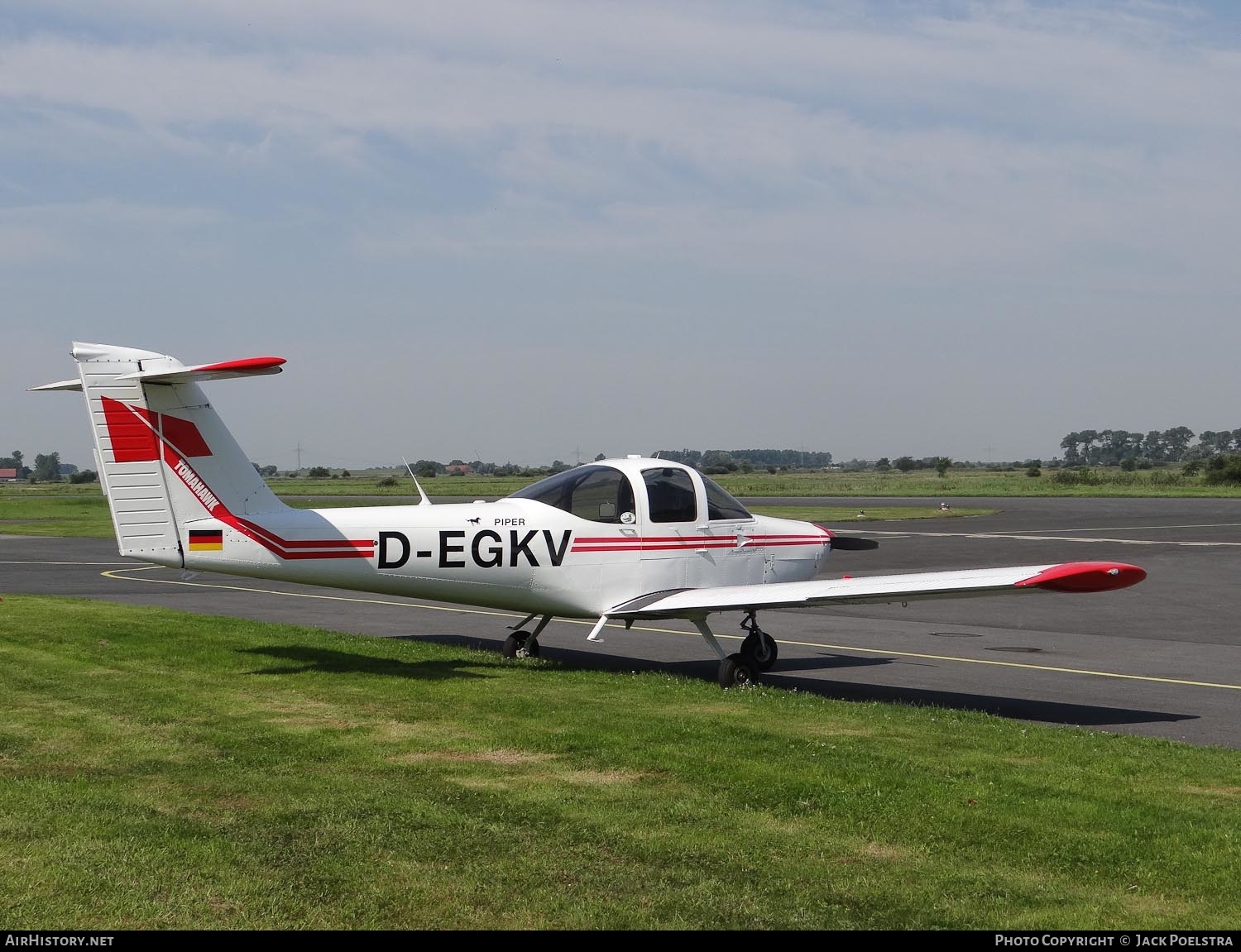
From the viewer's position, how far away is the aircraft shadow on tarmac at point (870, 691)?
11.6 metres

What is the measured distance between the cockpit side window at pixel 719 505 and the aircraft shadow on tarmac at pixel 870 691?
1.81 m

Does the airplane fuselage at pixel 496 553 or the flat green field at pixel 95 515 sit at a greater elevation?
the airplane fuselage at pixel 496 553

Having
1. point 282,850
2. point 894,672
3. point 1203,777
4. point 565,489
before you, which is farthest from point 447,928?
point 894,672

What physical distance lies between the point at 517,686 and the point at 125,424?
4.38 metres

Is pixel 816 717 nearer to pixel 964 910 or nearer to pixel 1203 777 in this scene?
pixel 1203 777

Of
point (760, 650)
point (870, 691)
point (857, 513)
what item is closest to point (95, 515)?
point (857, 513)

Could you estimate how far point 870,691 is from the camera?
519 inches

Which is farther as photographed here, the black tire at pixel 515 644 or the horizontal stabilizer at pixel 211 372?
the black tire at pixel 515 644

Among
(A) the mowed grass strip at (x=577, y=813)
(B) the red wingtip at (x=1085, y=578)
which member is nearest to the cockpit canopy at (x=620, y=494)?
(A) the mowed grass strip at (x=577, y=813)

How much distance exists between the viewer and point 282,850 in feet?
20.9

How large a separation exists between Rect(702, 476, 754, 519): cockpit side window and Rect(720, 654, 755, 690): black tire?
1848 millimetres

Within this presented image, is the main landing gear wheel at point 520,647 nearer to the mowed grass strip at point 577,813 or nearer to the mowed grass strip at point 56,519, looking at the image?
the mowed grass strip at point 577,813

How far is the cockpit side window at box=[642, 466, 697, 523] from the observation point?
13906 millimetres

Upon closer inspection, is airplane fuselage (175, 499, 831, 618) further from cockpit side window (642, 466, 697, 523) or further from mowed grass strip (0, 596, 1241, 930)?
mowed grass strip (0, 596, 1241, 930)
